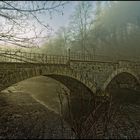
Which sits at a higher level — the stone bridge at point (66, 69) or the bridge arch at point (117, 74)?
the stone bridge at point (66, 69)

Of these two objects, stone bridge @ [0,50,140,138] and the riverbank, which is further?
stone bridge @ [0,50,140,138]

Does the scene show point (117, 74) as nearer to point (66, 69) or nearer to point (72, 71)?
point (72, 71)

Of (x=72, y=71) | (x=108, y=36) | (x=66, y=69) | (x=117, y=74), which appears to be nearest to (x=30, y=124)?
(x=66, y=69)

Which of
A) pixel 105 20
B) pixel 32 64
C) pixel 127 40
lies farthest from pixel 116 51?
pixel 32 64

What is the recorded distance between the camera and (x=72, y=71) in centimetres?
1455

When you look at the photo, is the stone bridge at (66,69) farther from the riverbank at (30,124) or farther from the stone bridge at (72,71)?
the riverbank at (30,124)

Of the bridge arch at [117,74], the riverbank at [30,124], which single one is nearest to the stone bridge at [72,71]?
the bridge arch at [117,74]

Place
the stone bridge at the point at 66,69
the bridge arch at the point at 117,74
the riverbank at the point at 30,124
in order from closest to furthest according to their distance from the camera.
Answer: the riverbank at the point at 30,124 → the stone bridge at the point at 66,69 → the bridge arch at the point at 117,74

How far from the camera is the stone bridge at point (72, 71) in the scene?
35.0ft

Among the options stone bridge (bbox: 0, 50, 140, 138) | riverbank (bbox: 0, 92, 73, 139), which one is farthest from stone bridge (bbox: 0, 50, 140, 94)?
riverbank (bbox: 0, 92, 73, 139)

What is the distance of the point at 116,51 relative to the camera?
2997 cm

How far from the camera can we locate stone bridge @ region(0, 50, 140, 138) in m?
10.7

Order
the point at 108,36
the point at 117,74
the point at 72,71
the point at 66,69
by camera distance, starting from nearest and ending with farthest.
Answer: the point at 66,69
the point at 72,71
the point at 117,74
the point at 108,36

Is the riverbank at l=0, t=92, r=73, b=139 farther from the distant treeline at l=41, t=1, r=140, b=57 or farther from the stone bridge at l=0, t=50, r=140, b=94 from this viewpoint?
the distant treeline at l=41, t=1, r=140, b=57
